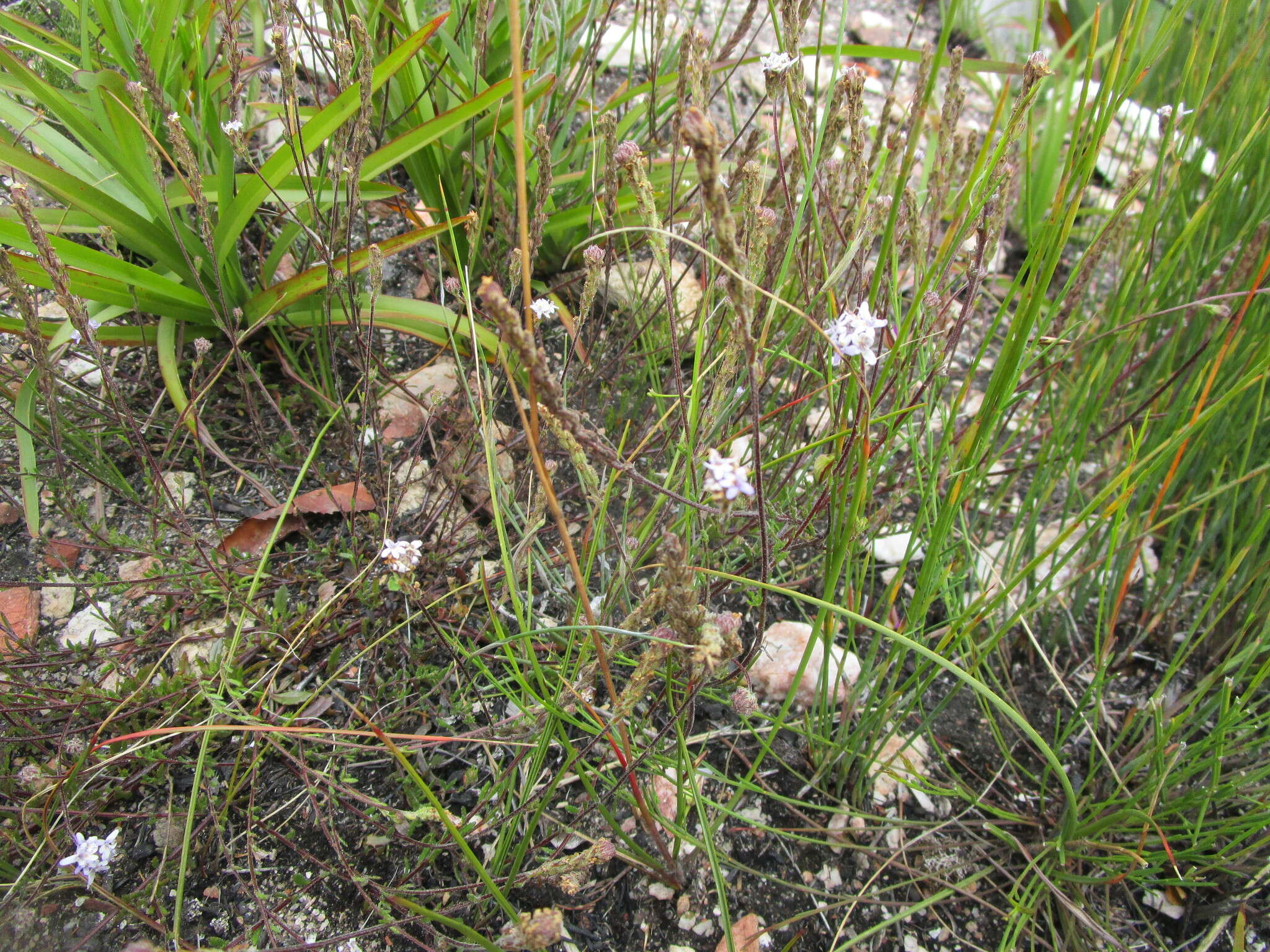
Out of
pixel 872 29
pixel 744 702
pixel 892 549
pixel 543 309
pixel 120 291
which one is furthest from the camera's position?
pixel 872 29

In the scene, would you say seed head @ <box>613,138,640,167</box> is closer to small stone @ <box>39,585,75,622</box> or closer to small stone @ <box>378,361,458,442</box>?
small stone @ <box>378,361,458,442</box>

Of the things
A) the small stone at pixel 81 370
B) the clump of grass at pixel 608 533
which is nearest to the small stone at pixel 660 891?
the clump of grass at pixel 608 533

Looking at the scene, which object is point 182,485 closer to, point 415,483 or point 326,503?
point 326,503

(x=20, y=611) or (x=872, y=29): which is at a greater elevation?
(x=872, y=29)

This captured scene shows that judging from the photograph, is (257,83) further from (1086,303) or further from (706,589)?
(1086,303)

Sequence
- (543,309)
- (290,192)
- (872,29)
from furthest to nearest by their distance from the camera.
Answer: (872,29)
(290,192)
(543,309)

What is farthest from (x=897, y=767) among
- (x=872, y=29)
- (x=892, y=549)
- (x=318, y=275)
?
(x=872, y=29)
